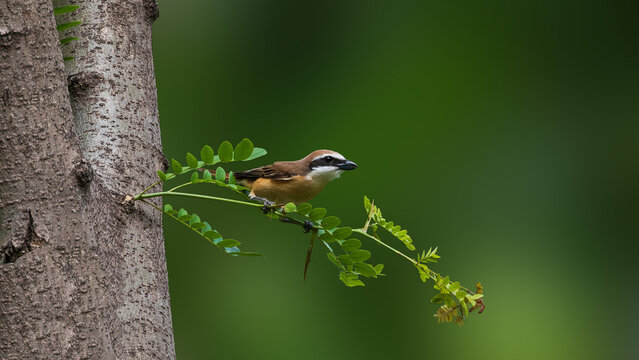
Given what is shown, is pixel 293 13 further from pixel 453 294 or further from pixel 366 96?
pixel 453 294

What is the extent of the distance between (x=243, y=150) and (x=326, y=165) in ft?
4.06

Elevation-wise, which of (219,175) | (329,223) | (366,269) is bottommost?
(366,269)

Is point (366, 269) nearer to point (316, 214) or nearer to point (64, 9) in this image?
point (316, 214)

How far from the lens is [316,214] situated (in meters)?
1.52

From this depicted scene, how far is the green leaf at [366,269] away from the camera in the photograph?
60.9 inches

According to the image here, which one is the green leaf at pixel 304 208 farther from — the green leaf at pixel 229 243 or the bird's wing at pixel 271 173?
the bird's wing at pixel 271 173

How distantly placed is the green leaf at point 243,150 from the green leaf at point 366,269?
13.2 inches

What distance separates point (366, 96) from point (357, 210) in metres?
0.79

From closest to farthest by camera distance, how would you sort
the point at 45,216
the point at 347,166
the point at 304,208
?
the point at 45,216, the point at 304,208, the point at 347,166

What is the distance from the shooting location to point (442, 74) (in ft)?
13.5

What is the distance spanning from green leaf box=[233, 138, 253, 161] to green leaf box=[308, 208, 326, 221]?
19cm

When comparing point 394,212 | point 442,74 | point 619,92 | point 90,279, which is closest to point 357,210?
point 394,212

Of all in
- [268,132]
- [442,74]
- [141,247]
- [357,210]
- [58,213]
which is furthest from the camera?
[442,74]

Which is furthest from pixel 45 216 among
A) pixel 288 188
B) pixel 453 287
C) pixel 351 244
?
pixel 288 188
